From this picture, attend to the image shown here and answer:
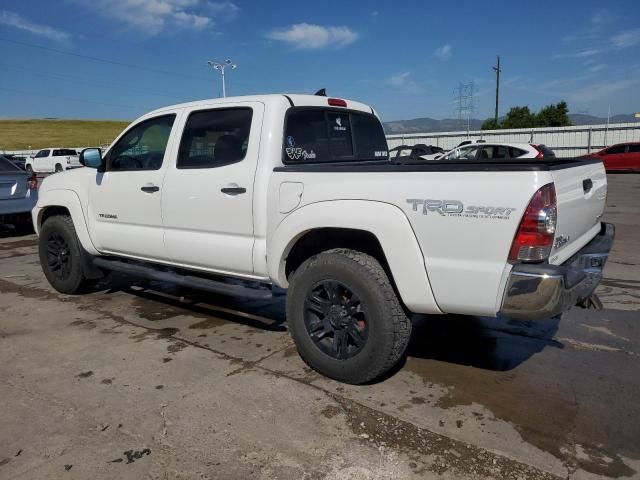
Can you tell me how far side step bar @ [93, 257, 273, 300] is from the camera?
3968 millimetres

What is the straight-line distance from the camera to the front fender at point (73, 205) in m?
5.36

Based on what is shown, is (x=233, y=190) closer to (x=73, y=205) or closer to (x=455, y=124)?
(x=73, y=205)

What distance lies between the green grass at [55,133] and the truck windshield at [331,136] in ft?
207

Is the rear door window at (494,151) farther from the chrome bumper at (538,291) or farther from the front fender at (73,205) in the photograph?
the chrome bumper at (538,291)

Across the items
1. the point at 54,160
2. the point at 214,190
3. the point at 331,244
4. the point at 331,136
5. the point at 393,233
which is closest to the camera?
the point at 393,233

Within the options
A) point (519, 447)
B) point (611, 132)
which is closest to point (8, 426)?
point (519, 447)

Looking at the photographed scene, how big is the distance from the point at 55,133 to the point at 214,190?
8123 cm

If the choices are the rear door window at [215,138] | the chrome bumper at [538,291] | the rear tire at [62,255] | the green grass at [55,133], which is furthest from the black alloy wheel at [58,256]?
the green grass at [55,133]

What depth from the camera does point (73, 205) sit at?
5.43 m

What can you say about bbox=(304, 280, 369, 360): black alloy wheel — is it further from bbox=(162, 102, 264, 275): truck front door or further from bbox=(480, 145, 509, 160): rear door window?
bbox=(480, 145, 509, 160): rear door window

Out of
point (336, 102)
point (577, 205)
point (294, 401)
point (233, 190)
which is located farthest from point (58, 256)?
point (577, 205)

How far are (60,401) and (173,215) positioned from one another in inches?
66.1

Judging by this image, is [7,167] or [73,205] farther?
[7,167]

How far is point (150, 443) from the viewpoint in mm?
2869
